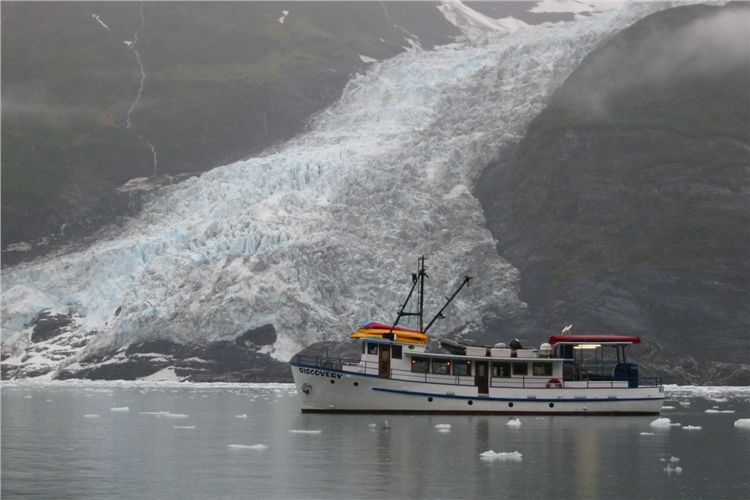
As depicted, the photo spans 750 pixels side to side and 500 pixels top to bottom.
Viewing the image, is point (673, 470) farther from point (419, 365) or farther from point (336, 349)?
point (336, 349)

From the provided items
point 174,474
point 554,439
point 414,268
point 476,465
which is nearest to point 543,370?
point 554,439

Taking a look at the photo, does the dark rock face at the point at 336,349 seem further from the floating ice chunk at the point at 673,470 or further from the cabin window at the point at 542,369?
the floating ice chunk at the point at 673,470

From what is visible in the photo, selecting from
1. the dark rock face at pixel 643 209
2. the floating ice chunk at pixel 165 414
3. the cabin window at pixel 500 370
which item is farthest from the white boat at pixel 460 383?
the dark rock face at pixel 643 209

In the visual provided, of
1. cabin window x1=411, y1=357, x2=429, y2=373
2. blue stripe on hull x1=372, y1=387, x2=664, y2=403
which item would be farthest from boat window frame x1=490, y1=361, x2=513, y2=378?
cabin window x1=411, y1=357, x2=429, y2=373

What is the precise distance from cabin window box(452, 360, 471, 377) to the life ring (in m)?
4.36

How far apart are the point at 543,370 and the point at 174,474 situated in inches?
1233

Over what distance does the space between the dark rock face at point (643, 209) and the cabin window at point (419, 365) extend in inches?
1571

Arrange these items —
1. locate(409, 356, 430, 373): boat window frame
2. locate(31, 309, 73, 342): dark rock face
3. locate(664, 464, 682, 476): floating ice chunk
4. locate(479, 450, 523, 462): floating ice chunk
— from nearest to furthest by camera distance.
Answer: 1. locate(664, 464, 682, 476): floating ice chunk
2. locate(479, 450, 523, 462): floating ice chunk
3. locate(409, 356, 430, 373): boat window frame
4. locate(31, 309, 73, 342): dark rock face

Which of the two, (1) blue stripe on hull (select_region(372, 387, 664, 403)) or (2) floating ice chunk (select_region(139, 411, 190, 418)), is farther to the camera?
(1) blue stripe on hull (select_region(372, 387, 664, 403))

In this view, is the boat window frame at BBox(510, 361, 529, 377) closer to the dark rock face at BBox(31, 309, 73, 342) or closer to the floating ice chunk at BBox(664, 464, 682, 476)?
the floating ice chunk at BBox(664, 464, 682, 476)

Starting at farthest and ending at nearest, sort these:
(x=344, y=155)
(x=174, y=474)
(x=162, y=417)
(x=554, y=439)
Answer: (x=344, y=155) → (x=162, y=417) → (x=554, y=439) → (x=174, y=474)

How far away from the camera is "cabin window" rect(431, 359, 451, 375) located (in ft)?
196

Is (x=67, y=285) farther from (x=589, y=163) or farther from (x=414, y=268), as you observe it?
(x=589, y=163)

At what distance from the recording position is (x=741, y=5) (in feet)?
453
